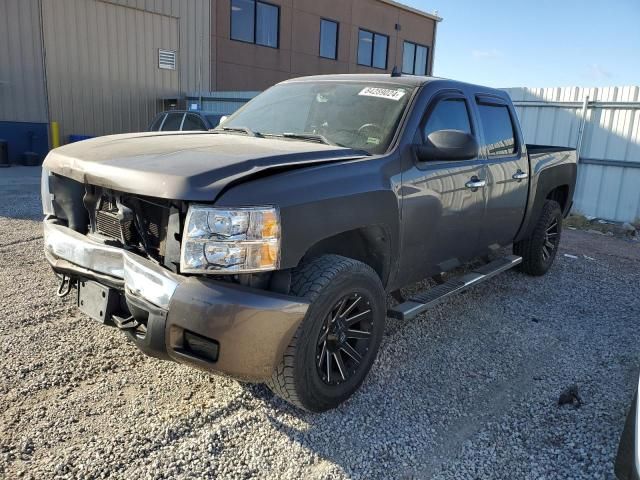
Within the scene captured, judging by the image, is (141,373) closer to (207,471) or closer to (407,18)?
(207,471)

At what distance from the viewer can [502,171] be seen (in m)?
4.52

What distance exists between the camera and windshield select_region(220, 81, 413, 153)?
352cm

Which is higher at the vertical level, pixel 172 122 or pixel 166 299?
pixel 172 122

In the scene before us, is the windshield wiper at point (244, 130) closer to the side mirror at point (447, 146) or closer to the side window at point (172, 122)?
the side mirror at point (447, 146)

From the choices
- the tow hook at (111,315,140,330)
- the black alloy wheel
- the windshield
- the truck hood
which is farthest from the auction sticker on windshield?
the tow hook at (111,315,140,330)

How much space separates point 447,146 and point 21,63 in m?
15.2

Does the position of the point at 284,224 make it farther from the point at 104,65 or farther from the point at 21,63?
the point at 104,65

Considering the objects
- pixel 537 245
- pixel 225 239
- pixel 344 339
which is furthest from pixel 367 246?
pixel 537 245

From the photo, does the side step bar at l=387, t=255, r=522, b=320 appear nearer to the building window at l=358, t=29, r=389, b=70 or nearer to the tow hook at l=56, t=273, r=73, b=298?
the tow hook at l=56, t=273, r=73, b=298

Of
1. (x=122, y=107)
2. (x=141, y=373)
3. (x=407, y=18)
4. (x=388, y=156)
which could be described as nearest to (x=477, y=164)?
(x=388, y=156)

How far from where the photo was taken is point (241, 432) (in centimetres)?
278

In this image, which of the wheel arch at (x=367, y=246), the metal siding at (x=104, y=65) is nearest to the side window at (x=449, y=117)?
the wheel arch at (x=367, y=246)

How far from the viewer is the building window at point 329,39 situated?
22.5 m

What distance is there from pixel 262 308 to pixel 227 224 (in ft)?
1.35
